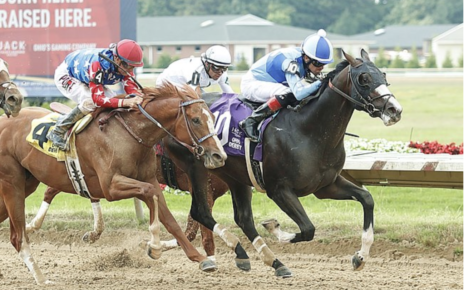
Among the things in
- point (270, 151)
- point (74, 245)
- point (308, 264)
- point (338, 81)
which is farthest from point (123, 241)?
point (338, 81)

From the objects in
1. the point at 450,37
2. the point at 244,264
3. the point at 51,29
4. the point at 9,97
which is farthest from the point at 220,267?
the point at 450,37

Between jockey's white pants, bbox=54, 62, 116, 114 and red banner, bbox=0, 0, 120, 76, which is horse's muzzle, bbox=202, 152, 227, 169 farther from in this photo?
red banner, bbox=0, 0, 120, 76

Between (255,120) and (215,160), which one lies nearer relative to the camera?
(215,160)

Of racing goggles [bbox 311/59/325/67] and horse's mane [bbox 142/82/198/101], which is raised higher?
racing goggles [bbox 311/59/325/67]

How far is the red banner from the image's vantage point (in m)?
14.0

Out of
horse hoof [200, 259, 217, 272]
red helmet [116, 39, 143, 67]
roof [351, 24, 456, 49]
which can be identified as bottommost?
roof [351, 24, 456, 49]

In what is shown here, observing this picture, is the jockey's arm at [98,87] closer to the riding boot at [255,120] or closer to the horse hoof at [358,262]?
the riding boot at [255,120]

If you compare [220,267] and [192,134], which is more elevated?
[192,134]

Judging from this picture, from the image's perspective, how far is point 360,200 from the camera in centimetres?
690

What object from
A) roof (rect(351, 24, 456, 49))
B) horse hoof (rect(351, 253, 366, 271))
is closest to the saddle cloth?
horse hoof (rect(351, 253, 366, 271))

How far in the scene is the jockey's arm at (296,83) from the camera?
22.4ft

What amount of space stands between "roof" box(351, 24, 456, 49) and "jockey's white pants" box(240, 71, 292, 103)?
192 ft

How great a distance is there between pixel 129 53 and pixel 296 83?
1.33m

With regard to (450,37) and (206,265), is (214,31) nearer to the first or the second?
(450,37)
